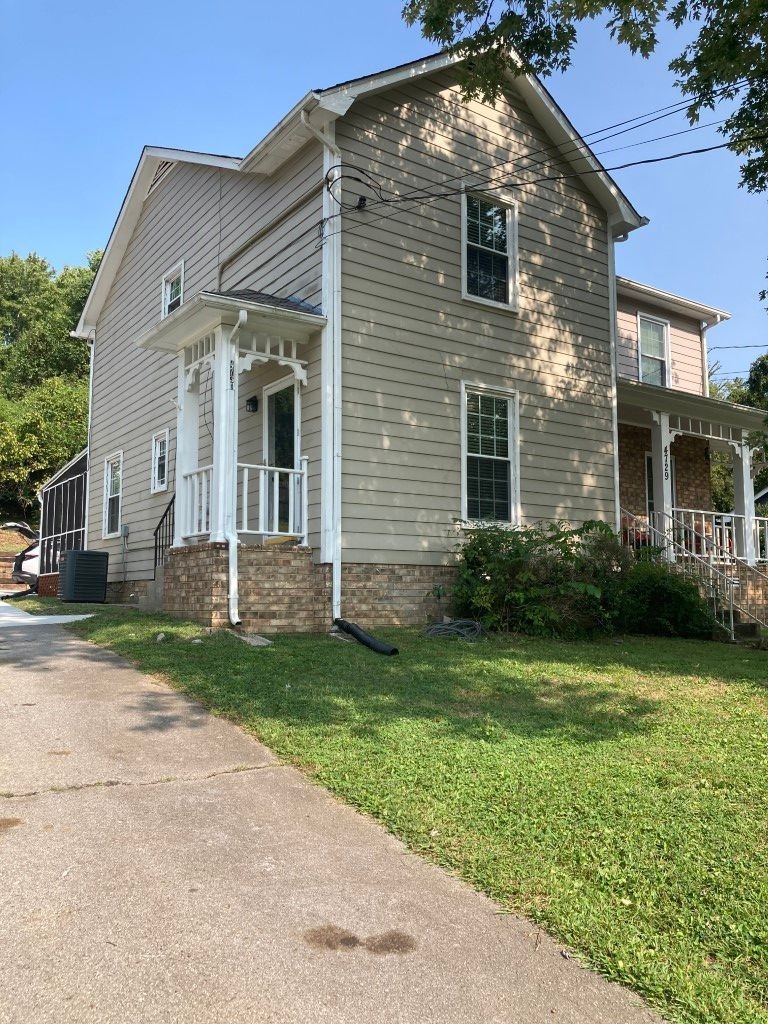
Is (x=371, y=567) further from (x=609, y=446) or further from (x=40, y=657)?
(x=609, y=446)

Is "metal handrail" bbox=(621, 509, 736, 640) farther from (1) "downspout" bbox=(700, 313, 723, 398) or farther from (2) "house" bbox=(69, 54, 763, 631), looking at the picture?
(1) "downspout" bbox=(700, 313, 723, 398)

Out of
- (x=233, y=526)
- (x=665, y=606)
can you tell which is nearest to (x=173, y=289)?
(x=233, y=526)

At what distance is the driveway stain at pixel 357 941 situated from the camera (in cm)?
261

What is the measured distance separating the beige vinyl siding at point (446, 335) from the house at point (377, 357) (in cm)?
3

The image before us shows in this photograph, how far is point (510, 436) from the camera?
11406 mm

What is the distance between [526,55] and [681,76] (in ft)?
6.86

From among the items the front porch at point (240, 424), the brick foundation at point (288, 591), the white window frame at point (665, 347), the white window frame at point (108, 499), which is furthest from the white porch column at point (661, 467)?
the white window frame at point (108, 499)

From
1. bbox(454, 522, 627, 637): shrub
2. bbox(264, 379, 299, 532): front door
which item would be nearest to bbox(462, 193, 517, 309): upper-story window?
bbox(264, 379, 299, 532): front door

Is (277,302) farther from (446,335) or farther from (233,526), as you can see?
(233,526)

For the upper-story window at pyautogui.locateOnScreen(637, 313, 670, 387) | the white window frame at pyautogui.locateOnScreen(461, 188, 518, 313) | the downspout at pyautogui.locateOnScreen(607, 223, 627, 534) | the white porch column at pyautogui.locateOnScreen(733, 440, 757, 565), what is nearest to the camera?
the white window frame at pyautogui.locateOnScreen(461, 188, 518, 313)

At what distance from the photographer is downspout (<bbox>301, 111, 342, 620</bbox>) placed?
930cm

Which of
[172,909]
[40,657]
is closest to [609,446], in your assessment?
[40,657]

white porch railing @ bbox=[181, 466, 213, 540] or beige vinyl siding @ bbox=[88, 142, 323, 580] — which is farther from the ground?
beige vinyl siding @ bbox=[88, 142, 323, 580]

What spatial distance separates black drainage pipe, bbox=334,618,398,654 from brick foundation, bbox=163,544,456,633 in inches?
8.2
